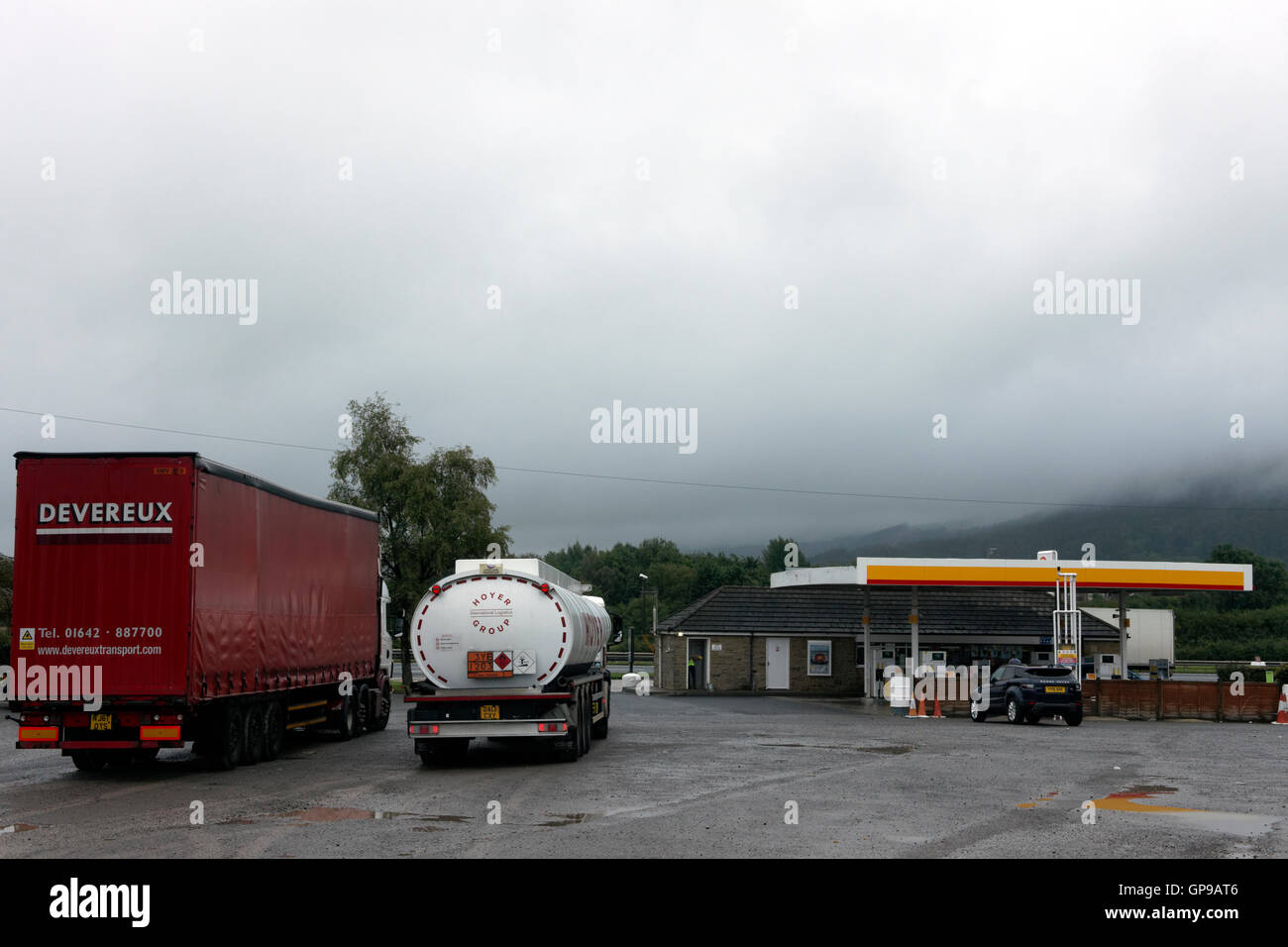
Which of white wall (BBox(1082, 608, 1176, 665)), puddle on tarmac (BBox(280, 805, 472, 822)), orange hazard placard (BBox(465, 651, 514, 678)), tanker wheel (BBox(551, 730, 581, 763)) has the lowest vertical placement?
white wall (BBox(1082, 608, 1176, 665))

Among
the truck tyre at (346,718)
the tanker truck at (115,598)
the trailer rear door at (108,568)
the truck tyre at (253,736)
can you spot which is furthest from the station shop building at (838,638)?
the trailer rear door at (108,568)

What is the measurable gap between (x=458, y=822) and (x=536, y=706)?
6036mm

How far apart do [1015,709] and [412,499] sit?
2734cm

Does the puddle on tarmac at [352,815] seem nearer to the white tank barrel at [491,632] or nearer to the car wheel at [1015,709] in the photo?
the white tank barrel at [491,632]

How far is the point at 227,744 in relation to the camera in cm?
1739

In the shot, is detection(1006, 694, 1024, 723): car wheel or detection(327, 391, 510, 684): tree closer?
detection(1006, 694, 1024, 723): car wheel

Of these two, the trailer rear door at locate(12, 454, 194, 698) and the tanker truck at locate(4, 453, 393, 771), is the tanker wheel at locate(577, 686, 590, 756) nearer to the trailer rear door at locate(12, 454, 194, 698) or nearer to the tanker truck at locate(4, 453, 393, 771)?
the tanker truck at locate(4, 453, 393, 771)

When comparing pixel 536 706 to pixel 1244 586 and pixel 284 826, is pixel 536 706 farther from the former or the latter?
pixel 1244 586

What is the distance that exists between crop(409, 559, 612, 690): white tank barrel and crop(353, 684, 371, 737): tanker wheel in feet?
22.1

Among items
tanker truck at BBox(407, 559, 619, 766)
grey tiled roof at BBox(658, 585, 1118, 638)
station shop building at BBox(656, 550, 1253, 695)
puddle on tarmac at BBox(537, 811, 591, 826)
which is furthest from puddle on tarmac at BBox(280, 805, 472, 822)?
grey tiled roof at BBox(658, 585, 1118, 638)

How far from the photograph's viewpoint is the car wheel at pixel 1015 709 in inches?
1140

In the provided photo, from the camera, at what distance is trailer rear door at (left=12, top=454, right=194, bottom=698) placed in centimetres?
1559

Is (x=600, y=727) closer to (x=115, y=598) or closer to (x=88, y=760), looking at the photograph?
(x=88, y=760)
